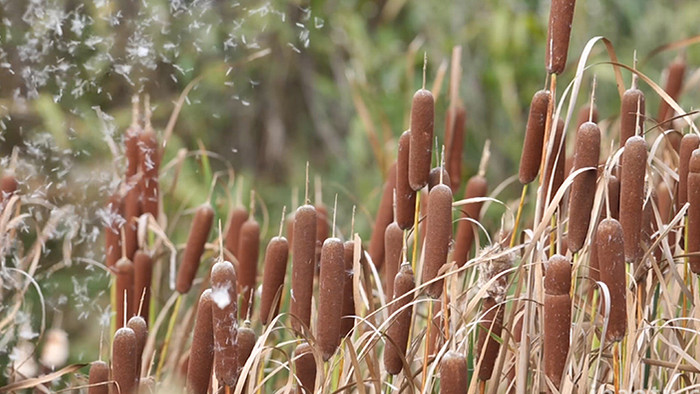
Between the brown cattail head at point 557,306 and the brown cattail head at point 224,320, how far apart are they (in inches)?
10.4

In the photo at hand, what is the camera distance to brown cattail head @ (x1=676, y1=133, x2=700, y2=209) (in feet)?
3.31

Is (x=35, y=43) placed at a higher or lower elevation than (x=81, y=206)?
higher

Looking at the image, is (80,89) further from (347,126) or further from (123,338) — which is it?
(347,126)

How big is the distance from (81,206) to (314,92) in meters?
1.92

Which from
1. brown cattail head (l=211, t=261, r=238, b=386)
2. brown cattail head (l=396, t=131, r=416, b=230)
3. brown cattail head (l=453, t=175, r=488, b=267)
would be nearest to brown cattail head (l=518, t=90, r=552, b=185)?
brown cattail head (l=396, t=131, r=416, b=230)

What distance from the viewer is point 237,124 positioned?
12.3 ft

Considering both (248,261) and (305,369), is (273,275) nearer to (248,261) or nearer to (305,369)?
(305,369)

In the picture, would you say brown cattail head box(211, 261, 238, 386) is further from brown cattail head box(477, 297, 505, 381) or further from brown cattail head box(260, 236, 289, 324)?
brown cattail head box(477, 297, 505, 381)

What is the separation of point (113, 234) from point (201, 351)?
535mm

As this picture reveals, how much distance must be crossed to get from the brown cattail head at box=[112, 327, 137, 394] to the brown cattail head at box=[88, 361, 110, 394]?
3cm

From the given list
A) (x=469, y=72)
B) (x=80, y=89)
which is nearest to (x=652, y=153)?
(x=80, y=89)

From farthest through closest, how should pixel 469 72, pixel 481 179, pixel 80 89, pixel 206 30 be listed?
pixel 469 72 → pixel 206 30 → pixel 80 89 → pixel 481 179

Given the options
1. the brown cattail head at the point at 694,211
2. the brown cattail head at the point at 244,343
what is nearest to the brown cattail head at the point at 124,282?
the brown cattail head at the point at 244,343

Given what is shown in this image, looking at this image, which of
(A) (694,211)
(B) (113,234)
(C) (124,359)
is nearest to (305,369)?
(C) (124,359)
